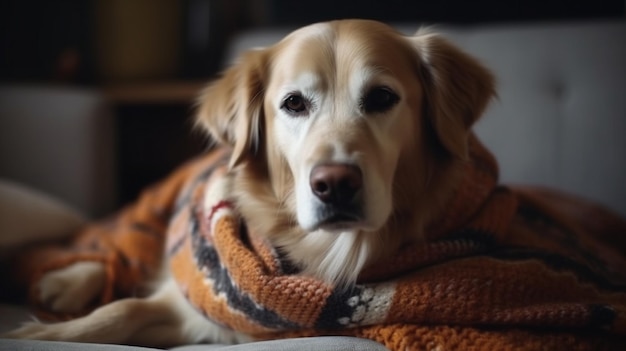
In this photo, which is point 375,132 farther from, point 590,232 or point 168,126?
point 168,126

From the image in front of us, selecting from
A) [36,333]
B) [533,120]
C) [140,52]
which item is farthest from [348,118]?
[140,52]

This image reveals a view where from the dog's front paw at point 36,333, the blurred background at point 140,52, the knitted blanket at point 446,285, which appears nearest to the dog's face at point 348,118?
the knitted blanket at point 446,285

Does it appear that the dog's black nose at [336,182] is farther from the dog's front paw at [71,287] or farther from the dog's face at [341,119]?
the dog's front paw at [71,287]

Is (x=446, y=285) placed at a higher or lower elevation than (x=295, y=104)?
lower

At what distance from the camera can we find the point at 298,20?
284cm

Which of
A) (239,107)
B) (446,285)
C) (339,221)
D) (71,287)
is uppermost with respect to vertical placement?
(239,107)

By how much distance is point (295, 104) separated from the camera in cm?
127

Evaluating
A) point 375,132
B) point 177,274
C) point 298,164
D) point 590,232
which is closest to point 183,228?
point 177,274

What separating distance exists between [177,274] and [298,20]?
167cm

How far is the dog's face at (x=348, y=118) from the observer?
3.67ft

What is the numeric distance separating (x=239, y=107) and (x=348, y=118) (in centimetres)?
30

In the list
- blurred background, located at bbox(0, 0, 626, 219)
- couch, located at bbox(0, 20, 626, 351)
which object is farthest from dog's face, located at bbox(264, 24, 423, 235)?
blurred background, located at bbox(0, 0, 626, 219)

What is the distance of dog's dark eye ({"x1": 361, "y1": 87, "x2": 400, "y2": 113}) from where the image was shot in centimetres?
122

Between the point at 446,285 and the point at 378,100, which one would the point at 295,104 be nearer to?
the point at 378,100
